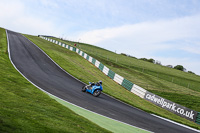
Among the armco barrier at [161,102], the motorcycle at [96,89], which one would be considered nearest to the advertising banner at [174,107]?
the armco barrier at [161,102]

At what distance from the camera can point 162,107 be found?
21609mm

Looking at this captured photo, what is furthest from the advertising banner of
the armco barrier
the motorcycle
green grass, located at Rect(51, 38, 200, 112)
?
the motorcycle

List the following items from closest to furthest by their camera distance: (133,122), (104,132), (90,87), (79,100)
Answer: (104,132) < (133,122) < (79,100) < (90,87)

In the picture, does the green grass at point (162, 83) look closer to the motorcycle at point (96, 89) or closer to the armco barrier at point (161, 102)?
the armco barrier at point (161, 102)

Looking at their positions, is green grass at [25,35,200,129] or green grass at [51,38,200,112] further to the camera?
green grass at [51,38,200,112]

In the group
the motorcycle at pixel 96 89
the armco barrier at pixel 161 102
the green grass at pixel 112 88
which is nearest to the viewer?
the motorcycle at pixel 96 89

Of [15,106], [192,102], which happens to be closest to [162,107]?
[192,102]

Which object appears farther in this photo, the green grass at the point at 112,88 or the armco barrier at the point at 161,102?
the armco barrier at the point at 161,102

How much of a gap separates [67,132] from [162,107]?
17071 mm

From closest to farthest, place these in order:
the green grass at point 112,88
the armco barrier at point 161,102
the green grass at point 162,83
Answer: the green grass at point 112,88
the armco barrier at point 161,102
the green grass at point 162,83

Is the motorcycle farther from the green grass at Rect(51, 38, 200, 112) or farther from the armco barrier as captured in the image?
the green grass at Rect(51, 38, 200, 112)

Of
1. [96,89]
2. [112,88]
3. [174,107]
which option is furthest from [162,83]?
[96,89]

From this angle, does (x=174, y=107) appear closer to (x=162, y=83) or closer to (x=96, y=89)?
(x=96, y=89)

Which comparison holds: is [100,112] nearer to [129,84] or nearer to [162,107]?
[162,107]
